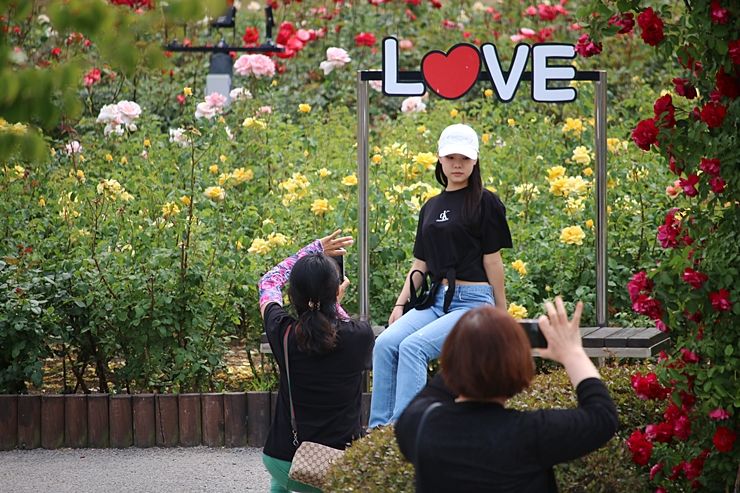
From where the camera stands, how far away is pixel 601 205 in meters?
6.33

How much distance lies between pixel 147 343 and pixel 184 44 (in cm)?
601

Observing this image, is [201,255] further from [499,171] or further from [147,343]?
[499,171]

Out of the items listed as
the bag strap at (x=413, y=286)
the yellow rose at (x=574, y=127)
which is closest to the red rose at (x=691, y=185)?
the bag strap at (x=413, y=286)

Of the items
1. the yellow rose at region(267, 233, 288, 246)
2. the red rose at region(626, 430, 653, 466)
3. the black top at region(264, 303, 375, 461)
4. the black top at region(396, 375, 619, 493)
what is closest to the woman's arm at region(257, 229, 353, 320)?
the black top at region(264, 303, 375, 461)

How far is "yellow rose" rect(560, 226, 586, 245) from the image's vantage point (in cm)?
→ 657

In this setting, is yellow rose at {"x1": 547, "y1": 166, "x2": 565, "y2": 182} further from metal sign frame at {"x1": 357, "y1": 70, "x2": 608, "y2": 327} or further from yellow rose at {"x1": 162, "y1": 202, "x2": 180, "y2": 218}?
yellow rose at {"x1": 162, "y1": 202, "x2": 180, "y2": 218}

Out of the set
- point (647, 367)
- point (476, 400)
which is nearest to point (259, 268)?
point (647, 367)

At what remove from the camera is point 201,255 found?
246 inches

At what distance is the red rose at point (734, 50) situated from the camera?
3.48 metres

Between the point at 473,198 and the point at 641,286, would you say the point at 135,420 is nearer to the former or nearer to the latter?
the point at 473,198

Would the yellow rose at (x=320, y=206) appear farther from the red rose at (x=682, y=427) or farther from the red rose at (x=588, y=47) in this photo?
the red rose at (x=682, y=427)

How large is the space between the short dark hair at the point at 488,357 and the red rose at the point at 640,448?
3.55 ft

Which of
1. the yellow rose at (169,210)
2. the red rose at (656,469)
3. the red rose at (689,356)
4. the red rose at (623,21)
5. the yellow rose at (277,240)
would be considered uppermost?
the red rose at (623,21)

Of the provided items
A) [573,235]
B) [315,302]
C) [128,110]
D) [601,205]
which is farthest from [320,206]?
[315,302]
